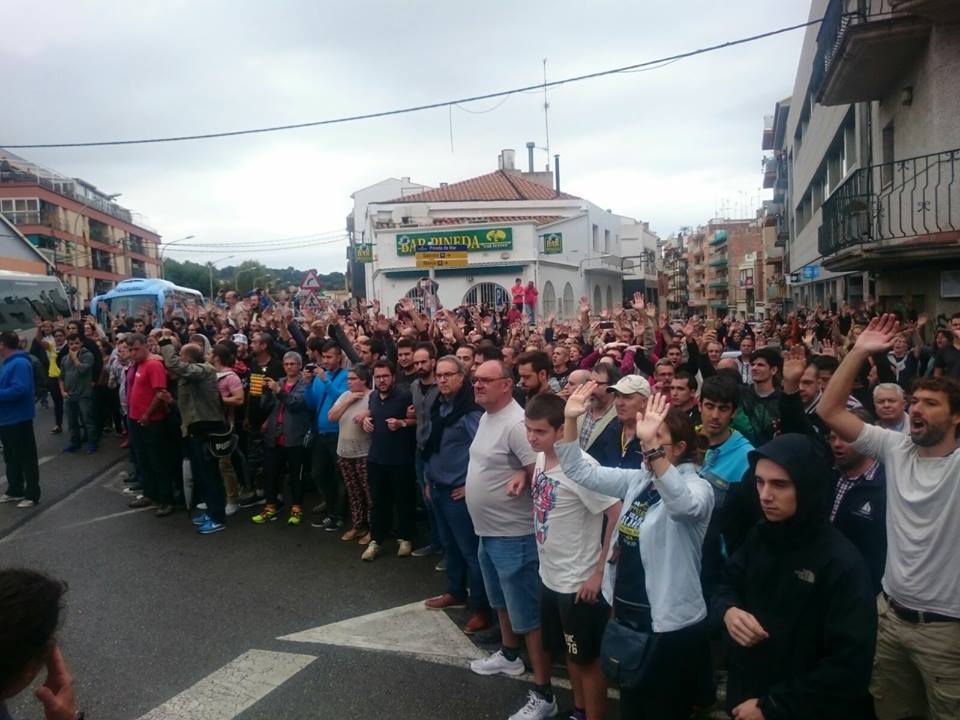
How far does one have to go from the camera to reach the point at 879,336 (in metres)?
3.10

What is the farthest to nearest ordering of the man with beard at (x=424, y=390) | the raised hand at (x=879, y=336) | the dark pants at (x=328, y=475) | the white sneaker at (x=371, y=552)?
the dark pants at (x=328, y=475) < the white sneaker at (x=371, y=552) < the man with beard at (x=424, y=390) < the raised hand at (x=879, y=336)

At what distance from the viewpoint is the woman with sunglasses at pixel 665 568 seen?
112 inches

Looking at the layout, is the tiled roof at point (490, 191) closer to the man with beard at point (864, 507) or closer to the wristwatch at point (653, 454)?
the man with beard at point (864, 507)

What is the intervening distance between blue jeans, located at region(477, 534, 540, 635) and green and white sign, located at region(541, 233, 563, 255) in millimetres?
28453

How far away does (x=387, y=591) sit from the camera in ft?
18.1

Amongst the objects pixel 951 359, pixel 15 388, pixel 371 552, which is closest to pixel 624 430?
pixel 371 552

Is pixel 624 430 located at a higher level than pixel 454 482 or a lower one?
higher

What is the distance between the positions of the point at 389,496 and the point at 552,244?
27.1m

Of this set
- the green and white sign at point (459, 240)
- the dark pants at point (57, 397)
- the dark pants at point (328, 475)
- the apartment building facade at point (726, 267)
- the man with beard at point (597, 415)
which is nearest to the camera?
the man with beard at point (597, 415)

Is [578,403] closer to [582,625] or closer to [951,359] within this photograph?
[582,625]

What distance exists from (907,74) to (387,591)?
11408mm

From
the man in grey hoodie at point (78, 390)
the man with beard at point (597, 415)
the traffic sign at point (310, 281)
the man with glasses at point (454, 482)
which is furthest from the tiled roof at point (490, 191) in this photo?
the man with beard at point (597, 415)

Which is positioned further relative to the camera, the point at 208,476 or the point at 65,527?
the point at 65,527

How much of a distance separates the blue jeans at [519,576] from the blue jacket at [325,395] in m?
3.19
